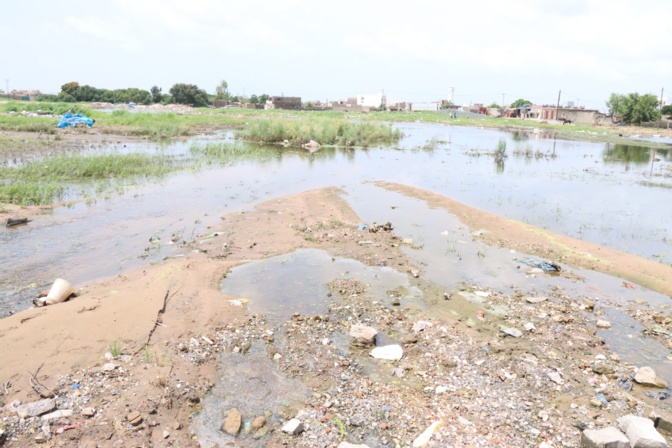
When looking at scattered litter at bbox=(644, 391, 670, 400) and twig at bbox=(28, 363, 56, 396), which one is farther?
scattered litter at bbox=(644, 391, 670, 400)

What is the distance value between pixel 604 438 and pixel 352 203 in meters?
9.66

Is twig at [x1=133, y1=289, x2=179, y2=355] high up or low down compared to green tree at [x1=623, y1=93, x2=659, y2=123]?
down

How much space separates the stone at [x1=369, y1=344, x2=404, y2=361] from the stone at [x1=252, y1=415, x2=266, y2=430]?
1.52 metres

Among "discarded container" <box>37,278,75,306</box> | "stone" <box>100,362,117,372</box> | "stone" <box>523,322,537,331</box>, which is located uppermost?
"discarded container" <box>37,278,75,306</box>

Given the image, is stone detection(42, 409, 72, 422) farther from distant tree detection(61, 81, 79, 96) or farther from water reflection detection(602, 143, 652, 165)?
distant tree detection(61, 81, 79, 96)

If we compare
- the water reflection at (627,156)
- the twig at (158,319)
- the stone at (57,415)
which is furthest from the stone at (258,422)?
the water reflection at (627,156)

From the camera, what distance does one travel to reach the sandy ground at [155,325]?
357 centimetres

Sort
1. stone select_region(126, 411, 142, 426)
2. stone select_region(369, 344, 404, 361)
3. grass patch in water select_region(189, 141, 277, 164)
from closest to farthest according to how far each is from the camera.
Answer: stone select_region(126, 411, 142, 426)
stone select_region(369, 344, 404, 361)
grass patch in water select_region(189, 141, 277, 164)

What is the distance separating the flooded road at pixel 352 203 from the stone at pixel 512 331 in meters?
1.81

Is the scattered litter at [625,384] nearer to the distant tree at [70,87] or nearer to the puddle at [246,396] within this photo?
the puddle at [246,396]

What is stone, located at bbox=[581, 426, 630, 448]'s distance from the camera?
3336mm

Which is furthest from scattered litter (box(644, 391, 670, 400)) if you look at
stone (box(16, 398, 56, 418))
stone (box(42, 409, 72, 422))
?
stone (box(16, 398, 56, 418))

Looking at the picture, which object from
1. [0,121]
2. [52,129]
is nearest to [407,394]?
[52,129]

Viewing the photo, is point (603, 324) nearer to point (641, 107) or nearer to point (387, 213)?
point (387, 213)
